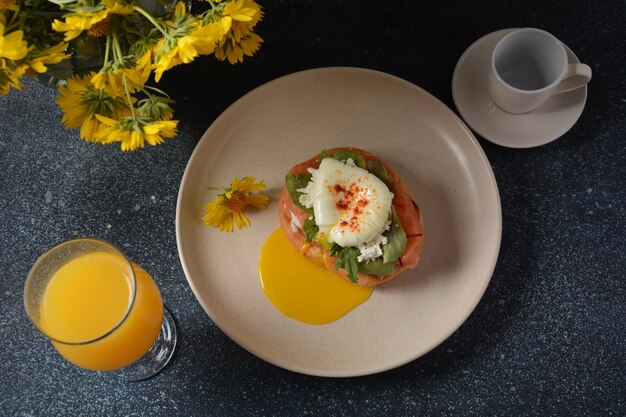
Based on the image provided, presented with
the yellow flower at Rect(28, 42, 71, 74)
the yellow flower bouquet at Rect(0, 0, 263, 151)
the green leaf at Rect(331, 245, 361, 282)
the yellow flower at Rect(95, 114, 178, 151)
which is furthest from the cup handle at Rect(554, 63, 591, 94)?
the yellow flower at Rect(28, 42, 71, 74)

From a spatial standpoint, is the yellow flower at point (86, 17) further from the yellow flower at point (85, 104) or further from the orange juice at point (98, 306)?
the orange juice at point (98, 306)

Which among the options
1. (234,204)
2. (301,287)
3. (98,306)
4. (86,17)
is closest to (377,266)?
(301,287)

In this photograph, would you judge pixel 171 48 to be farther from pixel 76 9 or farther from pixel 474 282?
pixel 474 282

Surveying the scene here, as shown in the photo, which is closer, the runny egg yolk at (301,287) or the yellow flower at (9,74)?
the yellow flower at (9,74)

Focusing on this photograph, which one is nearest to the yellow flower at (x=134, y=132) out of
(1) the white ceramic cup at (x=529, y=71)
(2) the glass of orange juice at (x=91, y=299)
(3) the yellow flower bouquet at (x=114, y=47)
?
(3) the yellow flower bouquet at (x=114, y=47)

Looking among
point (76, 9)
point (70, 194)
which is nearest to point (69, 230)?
point (70, 194)
